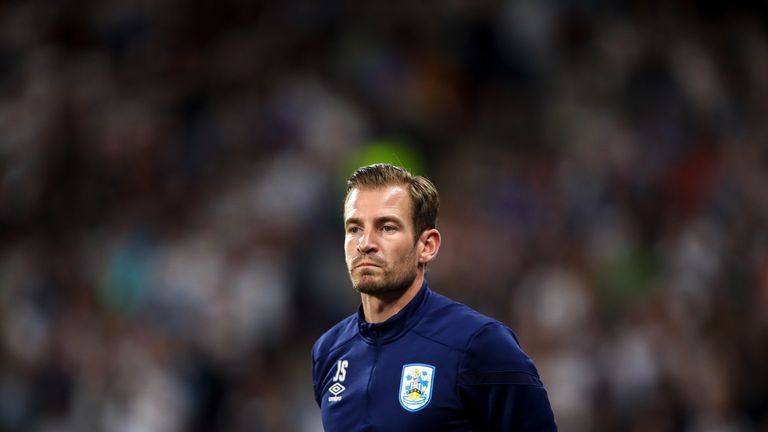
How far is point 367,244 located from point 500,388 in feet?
1.81

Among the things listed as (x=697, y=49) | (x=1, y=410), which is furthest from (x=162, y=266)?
(x=697, y=49)

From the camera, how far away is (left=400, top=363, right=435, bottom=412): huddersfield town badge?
10.7 ft

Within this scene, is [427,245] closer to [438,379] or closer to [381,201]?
[381,201]

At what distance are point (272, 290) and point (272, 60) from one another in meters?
2.86

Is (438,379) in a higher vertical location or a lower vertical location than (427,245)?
lower

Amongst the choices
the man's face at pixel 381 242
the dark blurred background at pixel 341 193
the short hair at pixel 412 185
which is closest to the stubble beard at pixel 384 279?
the man's face at pixel 381 242

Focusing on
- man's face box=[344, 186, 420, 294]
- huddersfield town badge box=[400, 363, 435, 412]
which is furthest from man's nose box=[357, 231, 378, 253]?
huddersfield town badge box=[400, 363, 435, 412]

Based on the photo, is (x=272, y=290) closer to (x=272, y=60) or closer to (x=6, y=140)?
(x=272, y=60)

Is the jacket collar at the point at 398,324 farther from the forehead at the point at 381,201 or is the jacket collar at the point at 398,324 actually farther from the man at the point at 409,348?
the forehead at the point at 381,201

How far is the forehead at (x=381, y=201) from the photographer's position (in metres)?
3.44

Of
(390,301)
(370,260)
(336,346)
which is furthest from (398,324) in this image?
(336,346)

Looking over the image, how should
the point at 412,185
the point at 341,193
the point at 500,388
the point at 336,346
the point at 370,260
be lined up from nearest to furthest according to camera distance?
1. the point at 500,388
2. the point at 370,260
3. the point at 412,185
4. the point at 336,346
5. the point at 341,193

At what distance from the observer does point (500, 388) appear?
3.22 meters

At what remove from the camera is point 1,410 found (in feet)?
30.8
